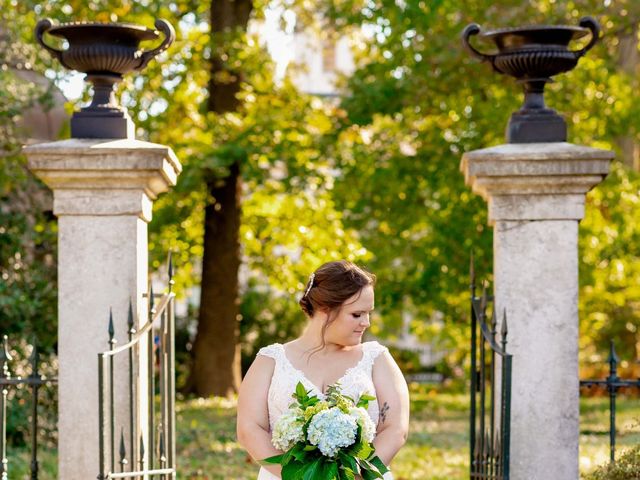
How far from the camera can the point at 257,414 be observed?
4727 millimetres

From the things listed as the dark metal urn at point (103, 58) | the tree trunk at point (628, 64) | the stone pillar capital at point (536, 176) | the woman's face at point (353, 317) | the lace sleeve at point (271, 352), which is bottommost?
the lace sleeve at point (271, 352)

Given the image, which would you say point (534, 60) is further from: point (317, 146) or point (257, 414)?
point (317, 146)

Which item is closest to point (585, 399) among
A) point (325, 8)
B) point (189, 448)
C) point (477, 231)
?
point (477, 231)

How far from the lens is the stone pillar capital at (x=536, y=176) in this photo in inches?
240

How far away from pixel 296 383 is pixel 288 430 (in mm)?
415

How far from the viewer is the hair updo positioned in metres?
4.68

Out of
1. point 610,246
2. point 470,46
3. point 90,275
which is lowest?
point 90,275

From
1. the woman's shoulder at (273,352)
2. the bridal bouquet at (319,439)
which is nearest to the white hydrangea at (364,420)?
the bridal bouquet at (319,439)

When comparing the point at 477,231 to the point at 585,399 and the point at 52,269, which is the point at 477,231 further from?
the point at 585,399

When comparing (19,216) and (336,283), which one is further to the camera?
(19,216)

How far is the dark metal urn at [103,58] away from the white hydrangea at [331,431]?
2.63m

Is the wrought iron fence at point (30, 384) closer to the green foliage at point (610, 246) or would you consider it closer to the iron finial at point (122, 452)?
the iron finial at point (122, 452)

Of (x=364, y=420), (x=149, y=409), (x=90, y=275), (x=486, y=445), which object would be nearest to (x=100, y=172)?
(x=90, y=275)

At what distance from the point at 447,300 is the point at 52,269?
597 centimetres
